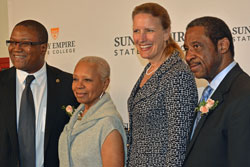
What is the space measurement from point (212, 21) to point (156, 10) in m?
0.42

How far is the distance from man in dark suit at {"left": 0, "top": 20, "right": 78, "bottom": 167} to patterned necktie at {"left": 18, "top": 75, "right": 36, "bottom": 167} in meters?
0.03

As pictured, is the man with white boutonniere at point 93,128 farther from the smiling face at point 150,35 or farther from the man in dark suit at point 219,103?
the man in dark suit at point 219,103

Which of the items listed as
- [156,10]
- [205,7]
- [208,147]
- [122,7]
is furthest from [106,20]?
[208,147]

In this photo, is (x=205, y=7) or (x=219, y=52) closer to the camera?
(x=219, y=52)

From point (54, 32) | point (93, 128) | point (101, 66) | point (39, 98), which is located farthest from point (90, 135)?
point (54, 32)

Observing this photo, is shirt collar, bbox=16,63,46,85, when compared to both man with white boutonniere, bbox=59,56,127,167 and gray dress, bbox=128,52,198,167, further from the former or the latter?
gray dress, bbox=128,52,198,167

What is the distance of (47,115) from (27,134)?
0.20 meters

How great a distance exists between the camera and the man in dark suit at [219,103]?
5.93 feet

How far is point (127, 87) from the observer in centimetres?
365

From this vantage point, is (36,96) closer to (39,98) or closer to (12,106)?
(39,98)

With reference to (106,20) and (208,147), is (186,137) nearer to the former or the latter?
(208,147)

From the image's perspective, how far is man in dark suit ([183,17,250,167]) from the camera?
181cm

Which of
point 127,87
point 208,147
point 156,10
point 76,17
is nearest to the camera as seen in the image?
point 208,147

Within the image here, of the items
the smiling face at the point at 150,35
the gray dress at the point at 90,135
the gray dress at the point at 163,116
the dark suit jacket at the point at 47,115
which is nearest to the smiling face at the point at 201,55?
the gray dress at the point at 163,116
